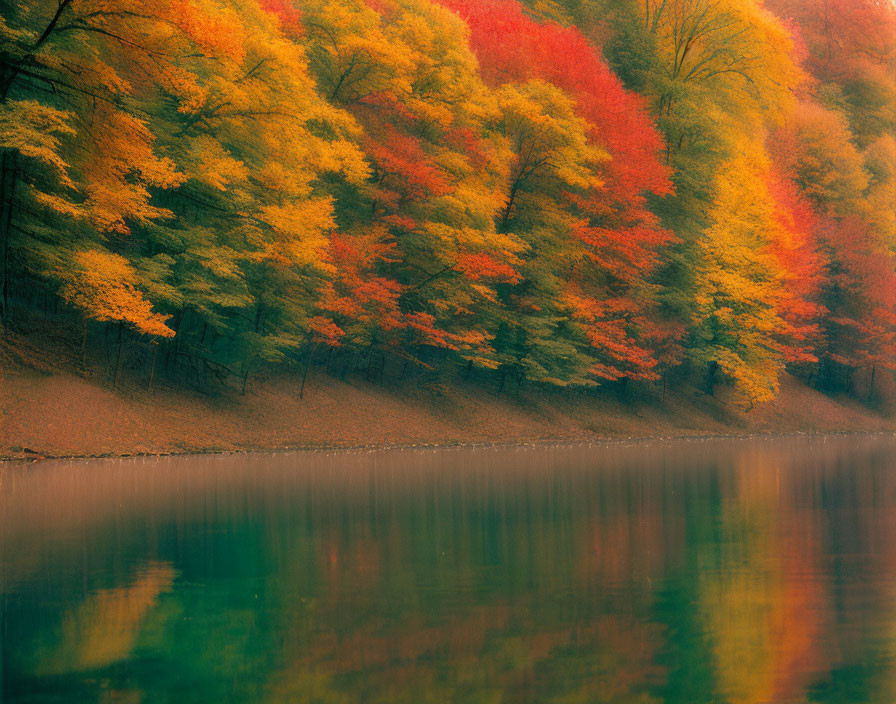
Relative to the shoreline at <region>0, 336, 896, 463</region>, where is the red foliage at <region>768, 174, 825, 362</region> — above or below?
above

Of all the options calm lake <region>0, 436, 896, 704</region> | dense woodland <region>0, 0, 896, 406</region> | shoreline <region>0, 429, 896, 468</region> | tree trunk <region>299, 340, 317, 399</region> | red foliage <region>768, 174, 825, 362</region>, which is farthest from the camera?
red foliage <region>768, 174, 825, 362</region>

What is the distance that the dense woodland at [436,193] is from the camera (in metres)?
25.8

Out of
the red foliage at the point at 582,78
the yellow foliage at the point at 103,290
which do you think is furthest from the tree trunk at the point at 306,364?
the red foliage at the point at 582,78

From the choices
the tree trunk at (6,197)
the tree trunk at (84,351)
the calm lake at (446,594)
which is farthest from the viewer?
the tree trunk at (84,351)

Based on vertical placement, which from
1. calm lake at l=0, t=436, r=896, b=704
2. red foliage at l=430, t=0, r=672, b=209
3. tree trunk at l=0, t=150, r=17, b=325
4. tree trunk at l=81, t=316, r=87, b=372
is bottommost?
tree trunk at l=81, t=316, r=87, b=372

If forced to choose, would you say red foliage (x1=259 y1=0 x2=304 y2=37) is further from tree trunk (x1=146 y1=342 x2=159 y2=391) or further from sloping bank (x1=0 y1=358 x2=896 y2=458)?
tree trunk (x1=146 y1=342 x2=159 y2=391)

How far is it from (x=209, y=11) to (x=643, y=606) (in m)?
21.9

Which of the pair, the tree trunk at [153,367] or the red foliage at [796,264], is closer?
the tree trunk at [153,367]

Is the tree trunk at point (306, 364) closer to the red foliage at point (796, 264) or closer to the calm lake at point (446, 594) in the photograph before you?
the calm lake at point (446, 594)

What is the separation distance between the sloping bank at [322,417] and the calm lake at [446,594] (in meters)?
6.20

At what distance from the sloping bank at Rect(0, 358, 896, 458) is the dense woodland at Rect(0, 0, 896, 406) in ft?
3.94

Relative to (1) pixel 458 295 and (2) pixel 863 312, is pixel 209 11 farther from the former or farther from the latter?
(2) pixel 863 312

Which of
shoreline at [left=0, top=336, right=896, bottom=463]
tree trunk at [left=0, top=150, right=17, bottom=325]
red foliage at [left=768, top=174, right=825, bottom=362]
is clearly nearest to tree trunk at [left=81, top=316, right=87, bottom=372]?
shoreline at [left=0, top=336, right=896, bottom=463]

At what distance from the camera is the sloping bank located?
24625mm
